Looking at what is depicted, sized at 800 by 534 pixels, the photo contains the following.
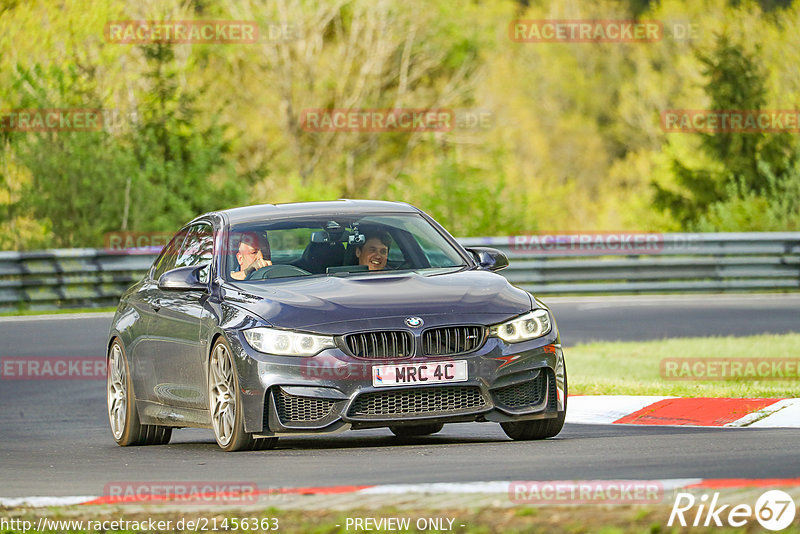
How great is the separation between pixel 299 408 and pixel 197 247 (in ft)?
7.28

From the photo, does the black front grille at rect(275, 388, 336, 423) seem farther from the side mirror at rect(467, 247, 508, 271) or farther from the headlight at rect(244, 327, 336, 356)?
the side mirror at rect(467, 247, 508, 271)

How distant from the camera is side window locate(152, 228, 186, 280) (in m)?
11.3

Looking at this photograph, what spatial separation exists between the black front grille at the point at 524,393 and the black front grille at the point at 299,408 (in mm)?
981

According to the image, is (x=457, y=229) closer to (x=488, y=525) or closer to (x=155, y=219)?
(x=155, y=219)

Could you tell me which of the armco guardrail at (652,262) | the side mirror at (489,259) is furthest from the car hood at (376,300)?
the armco guardrail at (652,262)

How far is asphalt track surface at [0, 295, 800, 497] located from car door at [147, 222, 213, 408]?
379 mm

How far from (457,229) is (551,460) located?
946 inches

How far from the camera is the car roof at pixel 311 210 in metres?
10.6

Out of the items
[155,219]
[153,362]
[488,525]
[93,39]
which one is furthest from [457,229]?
[488,525]

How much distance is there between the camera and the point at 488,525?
5949 millimetres

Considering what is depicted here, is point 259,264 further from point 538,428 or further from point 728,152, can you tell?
point 728,152

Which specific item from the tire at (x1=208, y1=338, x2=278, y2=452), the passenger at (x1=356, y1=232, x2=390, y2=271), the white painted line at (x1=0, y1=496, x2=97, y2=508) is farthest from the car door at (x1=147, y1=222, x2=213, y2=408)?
the white painted line at (x1=0, y1=496, x2=97, y2=508)

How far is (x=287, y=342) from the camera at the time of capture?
8984mm

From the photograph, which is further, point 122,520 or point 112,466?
point 112,466
